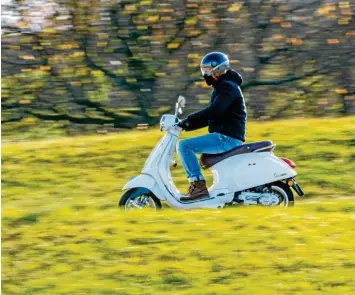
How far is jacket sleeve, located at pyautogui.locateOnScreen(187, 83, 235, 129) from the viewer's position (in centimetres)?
1052

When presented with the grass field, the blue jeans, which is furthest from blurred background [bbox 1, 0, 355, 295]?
the blue jeans

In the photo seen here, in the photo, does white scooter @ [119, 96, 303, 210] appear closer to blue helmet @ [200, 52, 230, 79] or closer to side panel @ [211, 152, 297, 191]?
side panel @ [211, 152, 297, 191]

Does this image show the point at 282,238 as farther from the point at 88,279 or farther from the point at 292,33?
the point at 292,33

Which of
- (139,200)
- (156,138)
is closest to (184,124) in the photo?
(139,200)

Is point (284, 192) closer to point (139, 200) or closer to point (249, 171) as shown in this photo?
point (249, 171)

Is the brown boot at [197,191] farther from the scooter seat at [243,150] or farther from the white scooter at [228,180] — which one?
the scooter seat at [243,150]

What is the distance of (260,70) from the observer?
19734 mm

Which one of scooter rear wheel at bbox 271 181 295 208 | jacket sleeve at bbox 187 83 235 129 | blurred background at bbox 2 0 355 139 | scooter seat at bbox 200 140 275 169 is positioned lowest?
blurred background at bbox 2 0 355 139

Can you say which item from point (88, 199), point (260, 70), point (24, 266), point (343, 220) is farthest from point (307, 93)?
point (24, 266)

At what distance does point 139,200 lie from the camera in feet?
35.3

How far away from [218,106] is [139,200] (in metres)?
1.26

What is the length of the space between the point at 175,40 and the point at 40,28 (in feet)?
8.29

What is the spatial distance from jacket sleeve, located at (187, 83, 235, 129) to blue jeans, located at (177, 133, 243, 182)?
0.62 feet

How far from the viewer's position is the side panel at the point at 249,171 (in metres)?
10.5
